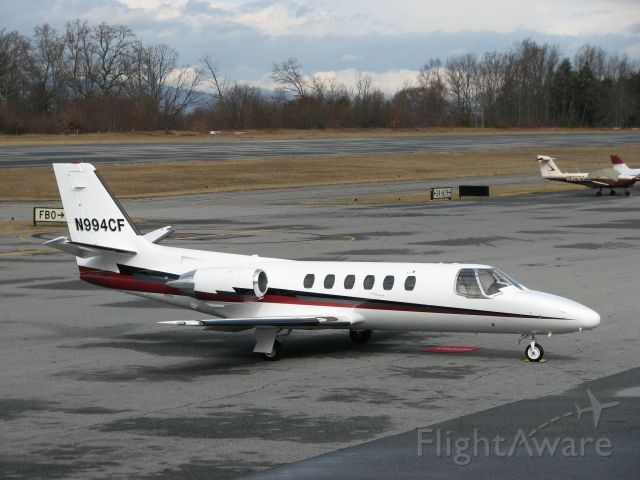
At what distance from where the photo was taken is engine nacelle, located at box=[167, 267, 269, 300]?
84.7 ft

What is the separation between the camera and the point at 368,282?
25578 mm

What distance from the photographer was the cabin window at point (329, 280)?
25.9 m

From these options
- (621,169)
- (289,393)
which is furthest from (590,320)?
(621,169)

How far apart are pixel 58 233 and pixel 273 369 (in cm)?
3480

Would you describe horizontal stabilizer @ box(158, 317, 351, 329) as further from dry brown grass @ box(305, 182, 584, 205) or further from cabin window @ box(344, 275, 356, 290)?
dry brown grass @ box(305, 182, 584, 205)

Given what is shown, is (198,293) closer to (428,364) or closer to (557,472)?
(428,364)

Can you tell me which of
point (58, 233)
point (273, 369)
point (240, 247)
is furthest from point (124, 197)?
point (273, 369)

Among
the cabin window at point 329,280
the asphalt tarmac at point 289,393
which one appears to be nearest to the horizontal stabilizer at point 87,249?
the asphalt tarmac at point 289,393

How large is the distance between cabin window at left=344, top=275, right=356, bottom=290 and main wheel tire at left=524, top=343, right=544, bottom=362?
4.46 meters

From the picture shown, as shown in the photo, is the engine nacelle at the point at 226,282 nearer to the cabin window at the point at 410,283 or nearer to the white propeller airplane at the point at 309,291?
the white propeller airplane at the point at 309,291

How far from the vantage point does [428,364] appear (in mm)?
24719

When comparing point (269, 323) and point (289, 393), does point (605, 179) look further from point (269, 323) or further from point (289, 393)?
point (289, 393)

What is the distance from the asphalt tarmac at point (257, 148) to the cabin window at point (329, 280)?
78.3m

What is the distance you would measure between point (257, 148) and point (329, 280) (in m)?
107
